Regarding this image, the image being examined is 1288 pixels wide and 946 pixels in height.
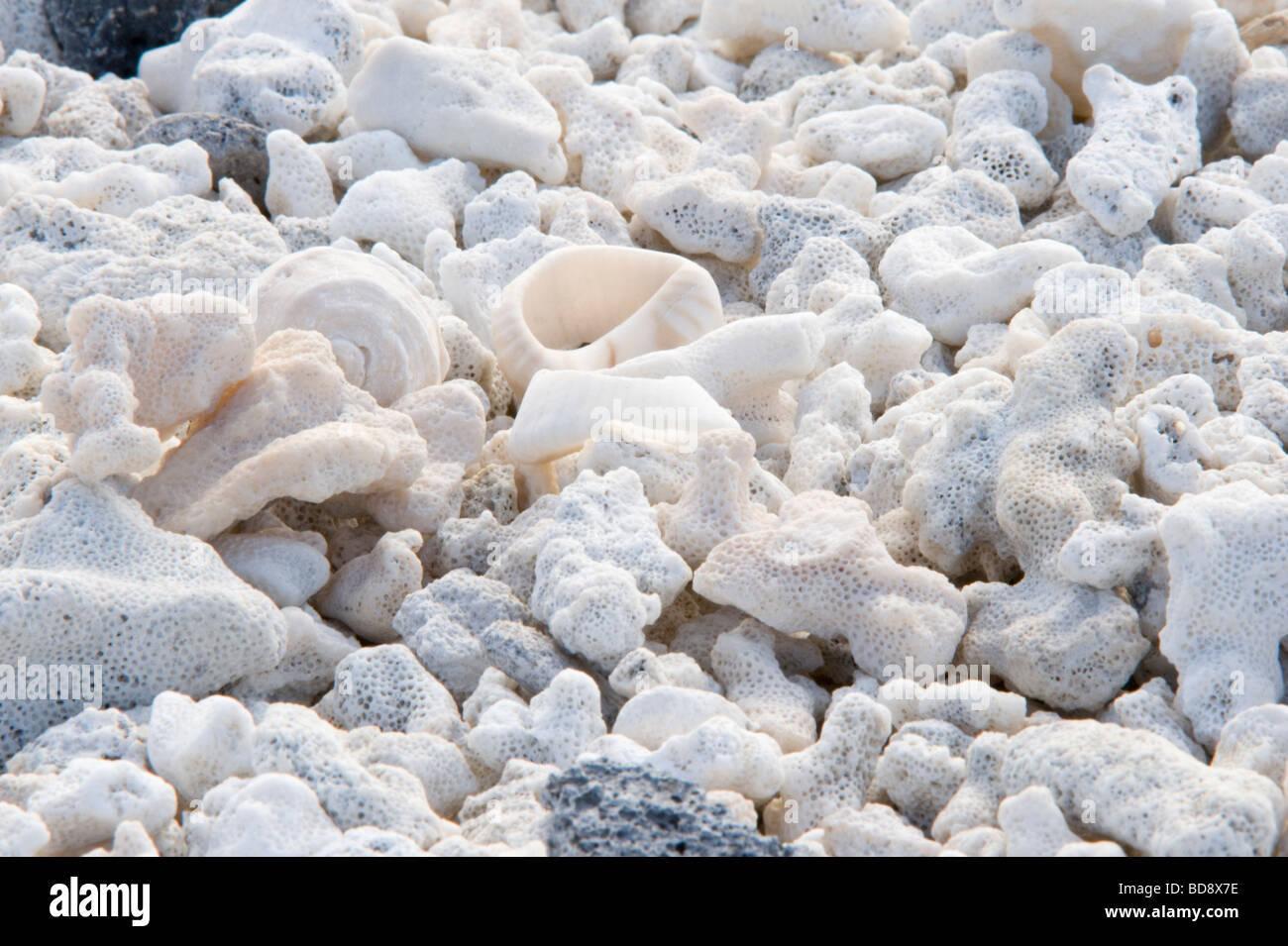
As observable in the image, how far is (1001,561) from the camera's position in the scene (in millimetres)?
2299

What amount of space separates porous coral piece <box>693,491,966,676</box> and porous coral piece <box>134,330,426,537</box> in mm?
559

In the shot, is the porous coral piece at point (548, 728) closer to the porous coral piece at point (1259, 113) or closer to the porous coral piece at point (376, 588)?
the porous coral piece at point (376, 588)

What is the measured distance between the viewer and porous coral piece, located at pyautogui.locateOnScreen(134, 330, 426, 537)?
7.06ft

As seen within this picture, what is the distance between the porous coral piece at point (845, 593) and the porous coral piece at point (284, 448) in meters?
0.56

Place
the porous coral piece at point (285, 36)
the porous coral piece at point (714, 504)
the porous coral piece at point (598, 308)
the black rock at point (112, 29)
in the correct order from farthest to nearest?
the black rock at point (112, 29), the porous coral piece at point (285, 36), the porous coral piece at point (598, 308), the porous coral piece at point (714, 504)

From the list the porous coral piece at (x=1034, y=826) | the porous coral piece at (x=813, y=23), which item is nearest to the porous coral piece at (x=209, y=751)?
the porous coral piece at (x=1034, y=826)

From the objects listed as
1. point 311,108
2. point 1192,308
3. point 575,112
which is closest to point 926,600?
point 1192,308

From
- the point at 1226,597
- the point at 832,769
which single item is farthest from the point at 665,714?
the point at 1226,597

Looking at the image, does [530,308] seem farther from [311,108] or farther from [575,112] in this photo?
[311,108]

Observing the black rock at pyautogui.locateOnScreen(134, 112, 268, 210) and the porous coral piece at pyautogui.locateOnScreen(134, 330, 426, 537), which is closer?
the porous coral piece at pyautogui.locateOnScreen(134, 330, 426, 537)

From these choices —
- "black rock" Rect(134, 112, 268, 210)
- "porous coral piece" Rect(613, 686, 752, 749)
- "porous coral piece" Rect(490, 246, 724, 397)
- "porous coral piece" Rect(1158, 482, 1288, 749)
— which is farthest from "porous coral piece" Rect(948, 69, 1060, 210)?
"porous coral piece" Rect(613, 686, 752, 749)

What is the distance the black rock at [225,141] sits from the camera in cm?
337

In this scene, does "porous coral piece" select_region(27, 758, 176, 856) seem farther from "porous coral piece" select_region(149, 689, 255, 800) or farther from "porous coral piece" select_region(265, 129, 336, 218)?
"porous coral piece" select_region(265, 129, 336, 218)
